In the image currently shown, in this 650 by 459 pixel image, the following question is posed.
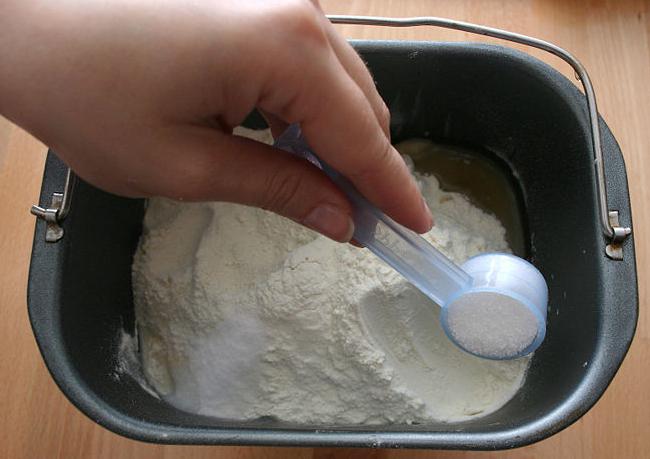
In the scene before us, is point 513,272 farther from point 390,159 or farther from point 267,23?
point 267,23

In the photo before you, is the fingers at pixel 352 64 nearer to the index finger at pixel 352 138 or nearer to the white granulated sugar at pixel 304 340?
the index finger at pixel 352 138

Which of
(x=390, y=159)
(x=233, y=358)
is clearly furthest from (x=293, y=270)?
(x=390, y=159)

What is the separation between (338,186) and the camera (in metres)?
0.43

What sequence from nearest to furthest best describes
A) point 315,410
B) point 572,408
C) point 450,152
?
point 572,408 < point 315,410 < point 450,152

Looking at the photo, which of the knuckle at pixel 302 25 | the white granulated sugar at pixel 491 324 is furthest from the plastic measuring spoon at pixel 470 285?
the knuckle at pixel 302 25

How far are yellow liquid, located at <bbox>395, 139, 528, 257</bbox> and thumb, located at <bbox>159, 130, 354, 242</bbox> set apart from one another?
247mm

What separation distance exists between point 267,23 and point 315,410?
0.33 metres

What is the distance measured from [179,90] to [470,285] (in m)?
0.25

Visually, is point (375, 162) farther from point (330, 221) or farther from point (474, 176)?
point (474, 176)

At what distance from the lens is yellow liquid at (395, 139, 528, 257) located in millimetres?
629

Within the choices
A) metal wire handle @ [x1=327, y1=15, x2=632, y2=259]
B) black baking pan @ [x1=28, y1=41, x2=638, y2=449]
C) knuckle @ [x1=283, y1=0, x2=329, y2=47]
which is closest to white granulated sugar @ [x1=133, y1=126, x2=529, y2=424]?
black baking pan @ [x1=28, y1=41, x2=638, y2=449]

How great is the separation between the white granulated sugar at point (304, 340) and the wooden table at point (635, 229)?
0.05 metres

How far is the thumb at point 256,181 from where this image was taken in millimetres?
356

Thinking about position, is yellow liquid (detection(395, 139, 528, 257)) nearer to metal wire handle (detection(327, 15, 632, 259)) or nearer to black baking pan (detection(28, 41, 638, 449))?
black baking pan (detection(28, 41, 638, 449))
